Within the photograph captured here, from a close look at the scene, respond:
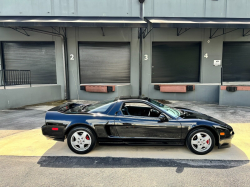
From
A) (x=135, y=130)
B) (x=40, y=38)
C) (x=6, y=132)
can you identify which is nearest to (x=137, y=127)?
(x=135, y=130)

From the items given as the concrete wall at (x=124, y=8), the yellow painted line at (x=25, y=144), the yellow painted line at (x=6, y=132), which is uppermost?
the concrete wall at (x=124, y=8)

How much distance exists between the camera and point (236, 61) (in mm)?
11984

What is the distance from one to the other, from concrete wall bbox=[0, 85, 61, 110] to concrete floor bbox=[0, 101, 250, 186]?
4872 millimetres

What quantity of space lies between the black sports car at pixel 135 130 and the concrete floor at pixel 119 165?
0.93 feet

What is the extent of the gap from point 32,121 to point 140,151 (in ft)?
15.3

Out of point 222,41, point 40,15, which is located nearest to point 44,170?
point 40,15

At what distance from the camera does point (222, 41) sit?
11.5 meters

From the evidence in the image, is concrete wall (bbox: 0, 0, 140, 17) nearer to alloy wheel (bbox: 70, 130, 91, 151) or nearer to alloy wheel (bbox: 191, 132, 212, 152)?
alloy wheel (bbox: 70, 130, 91, 151)

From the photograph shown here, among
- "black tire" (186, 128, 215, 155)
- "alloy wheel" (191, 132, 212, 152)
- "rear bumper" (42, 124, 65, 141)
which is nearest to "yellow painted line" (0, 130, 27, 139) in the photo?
"rear bumper" (42, 124, 65, 141)

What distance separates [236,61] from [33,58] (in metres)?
13.7

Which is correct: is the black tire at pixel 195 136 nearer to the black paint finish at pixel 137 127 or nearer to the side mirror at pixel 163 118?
the black paint finish at pixel 137 127

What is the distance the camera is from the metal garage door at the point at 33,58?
1150 cm

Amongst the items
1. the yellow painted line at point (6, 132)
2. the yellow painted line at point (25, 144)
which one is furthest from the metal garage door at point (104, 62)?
the yellow painted line at point (25, 144)

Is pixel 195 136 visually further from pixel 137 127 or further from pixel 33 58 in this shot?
pixel 33 58
